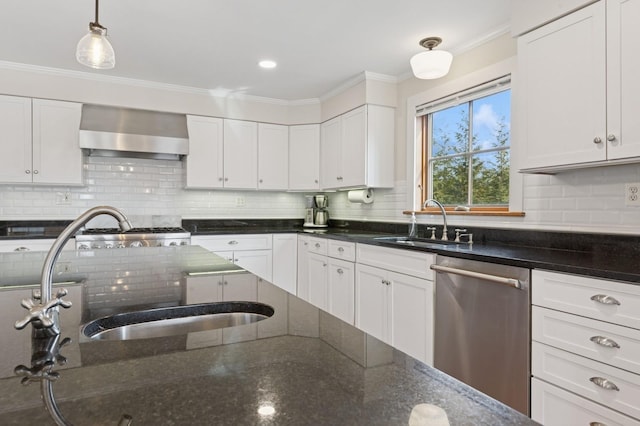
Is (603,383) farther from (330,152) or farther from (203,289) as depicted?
(330,152)

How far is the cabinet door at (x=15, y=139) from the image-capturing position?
3363 millimetres

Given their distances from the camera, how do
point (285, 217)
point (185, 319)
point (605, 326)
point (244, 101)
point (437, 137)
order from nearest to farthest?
1. point (185, 319)
2. point (605, 326)
3. point (437, 137)
4. point (244, 101)
5. point (285, 217)

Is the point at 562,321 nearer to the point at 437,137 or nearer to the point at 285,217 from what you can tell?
the point at 437,137

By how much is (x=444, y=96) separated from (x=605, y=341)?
2223mm

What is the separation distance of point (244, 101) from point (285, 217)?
148cm

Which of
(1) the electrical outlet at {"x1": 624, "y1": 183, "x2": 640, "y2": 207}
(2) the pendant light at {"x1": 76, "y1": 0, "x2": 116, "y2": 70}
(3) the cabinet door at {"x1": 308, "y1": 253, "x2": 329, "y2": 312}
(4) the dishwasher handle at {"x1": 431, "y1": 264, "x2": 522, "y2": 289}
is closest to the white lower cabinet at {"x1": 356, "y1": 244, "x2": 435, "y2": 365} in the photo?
(4) the dishwasher handle at {"x1": 431, "y1": 264, "x2": 522, "y2": 289}

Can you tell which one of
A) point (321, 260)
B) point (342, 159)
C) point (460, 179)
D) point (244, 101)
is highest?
point (244, 101)

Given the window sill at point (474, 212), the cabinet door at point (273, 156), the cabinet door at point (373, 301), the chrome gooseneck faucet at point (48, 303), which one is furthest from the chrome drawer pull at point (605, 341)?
the cabinet door at point (273, 156)

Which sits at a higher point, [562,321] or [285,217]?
[285,217]

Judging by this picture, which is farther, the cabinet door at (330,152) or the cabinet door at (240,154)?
the cabinet door at (240,154)

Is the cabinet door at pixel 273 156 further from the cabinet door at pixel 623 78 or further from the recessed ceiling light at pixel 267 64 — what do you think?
the cabinet door at pixel 623 78

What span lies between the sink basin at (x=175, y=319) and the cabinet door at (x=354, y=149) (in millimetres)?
2744

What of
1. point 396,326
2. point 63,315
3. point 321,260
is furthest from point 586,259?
point 321,260

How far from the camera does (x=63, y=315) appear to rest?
0.86 metres
